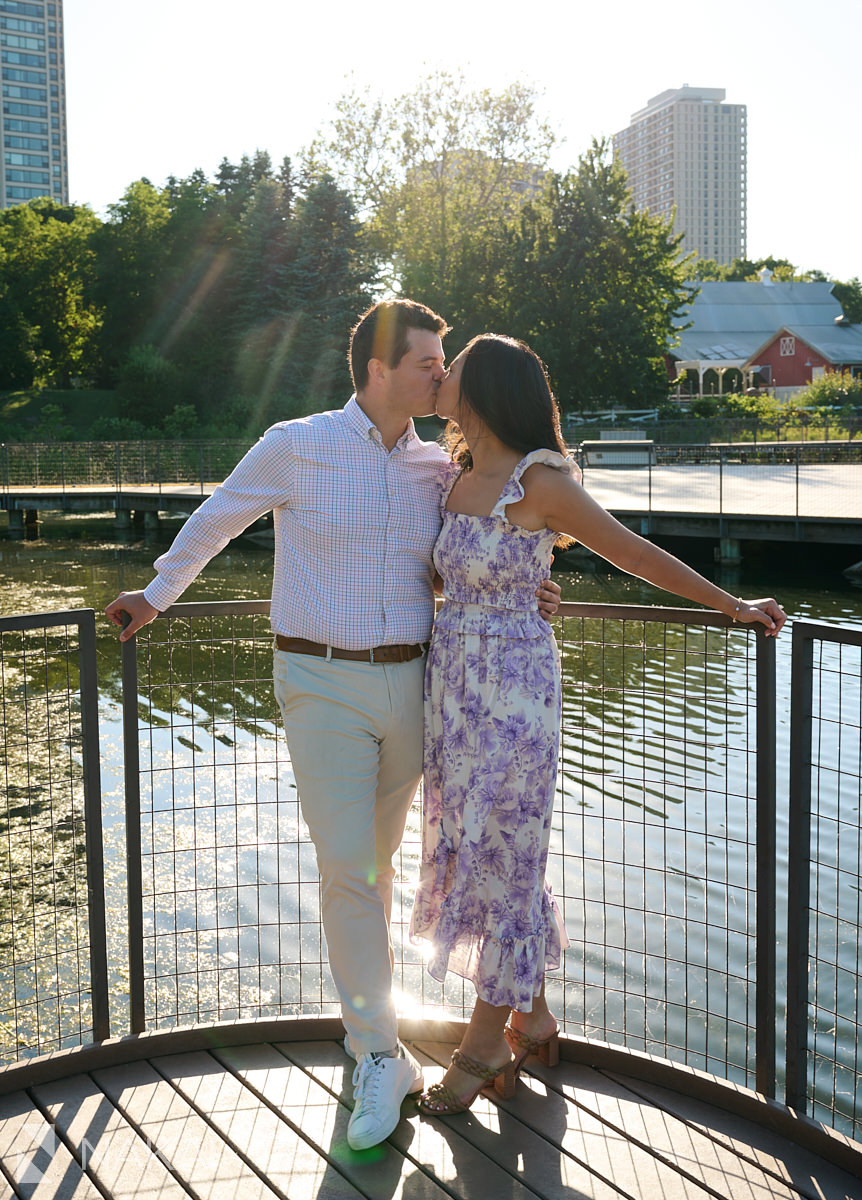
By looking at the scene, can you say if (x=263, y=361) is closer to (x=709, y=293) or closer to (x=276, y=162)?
(x=276, y=162)

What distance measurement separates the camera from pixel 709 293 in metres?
71.4

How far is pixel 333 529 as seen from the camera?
277 centimetres

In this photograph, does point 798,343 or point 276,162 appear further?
point 798,343

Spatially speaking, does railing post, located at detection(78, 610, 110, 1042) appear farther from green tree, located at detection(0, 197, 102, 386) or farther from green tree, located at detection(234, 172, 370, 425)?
green tree, located at detection(0, 197, 102, 386)

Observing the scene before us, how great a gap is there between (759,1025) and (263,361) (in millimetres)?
39931

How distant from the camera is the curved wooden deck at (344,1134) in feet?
8.22

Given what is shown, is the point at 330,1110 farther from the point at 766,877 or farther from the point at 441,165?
the point at 441,165

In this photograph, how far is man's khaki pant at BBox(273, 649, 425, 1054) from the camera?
2738mm

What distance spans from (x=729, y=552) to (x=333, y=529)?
55.8 ft

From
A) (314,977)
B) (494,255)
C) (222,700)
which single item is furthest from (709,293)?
(314,977)

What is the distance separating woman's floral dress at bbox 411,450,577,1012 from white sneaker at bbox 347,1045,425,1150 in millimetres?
248

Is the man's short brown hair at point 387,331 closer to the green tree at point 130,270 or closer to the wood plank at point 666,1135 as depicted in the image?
the wood plank at point 666,1135

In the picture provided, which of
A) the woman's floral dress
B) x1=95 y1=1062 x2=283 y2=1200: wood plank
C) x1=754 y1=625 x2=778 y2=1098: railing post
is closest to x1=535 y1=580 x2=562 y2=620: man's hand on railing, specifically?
the woman's floral dress

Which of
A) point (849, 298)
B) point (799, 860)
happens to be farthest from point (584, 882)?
point (849, 298)
